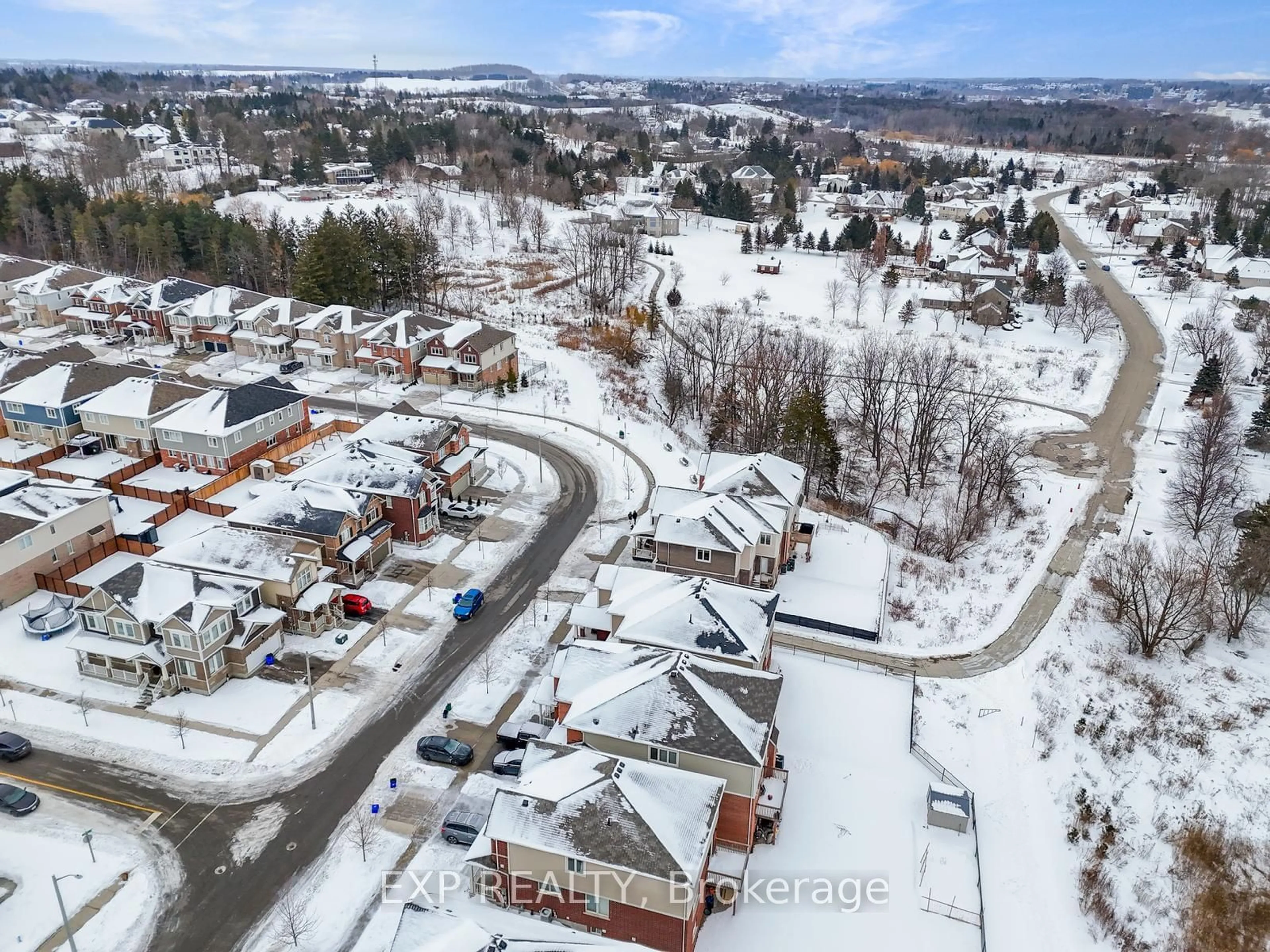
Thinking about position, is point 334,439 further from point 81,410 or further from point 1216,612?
point 1216,612

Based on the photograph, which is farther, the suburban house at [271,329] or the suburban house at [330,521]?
the suburban house at [271,329]

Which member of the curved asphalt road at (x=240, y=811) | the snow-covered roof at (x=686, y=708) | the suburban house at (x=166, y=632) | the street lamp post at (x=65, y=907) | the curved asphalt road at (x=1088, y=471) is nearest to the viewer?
the street lamp post at (x=65, y=907)

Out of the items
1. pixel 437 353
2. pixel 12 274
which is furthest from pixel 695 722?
pixel 12 274

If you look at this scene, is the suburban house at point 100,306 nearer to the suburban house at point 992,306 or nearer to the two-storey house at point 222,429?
the two-storey house at point 222,429

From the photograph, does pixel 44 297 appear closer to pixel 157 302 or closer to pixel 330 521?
pixel 157 302

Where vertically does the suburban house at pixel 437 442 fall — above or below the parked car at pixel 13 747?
above

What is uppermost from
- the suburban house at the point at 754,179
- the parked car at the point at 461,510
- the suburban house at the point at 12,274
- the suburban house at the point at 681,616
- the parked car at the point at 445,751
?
the suburban house at the point at 754,179

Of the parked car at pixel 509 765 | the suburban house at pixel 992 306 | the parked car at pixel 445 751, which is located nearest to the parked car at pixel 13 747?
the parked car at pixel 445 751
